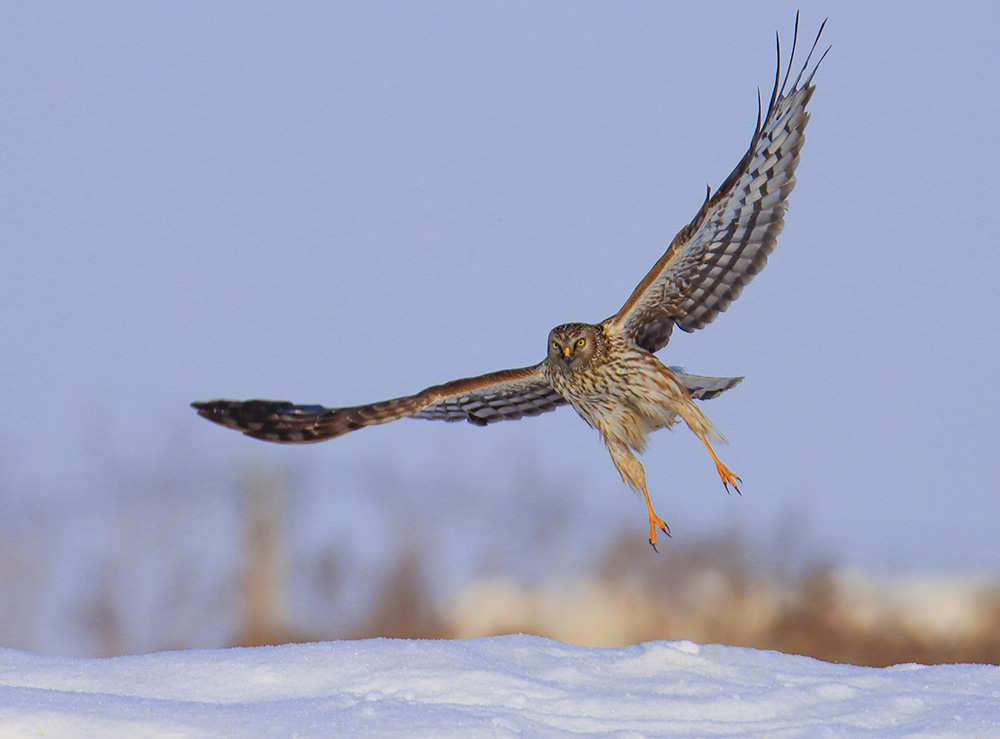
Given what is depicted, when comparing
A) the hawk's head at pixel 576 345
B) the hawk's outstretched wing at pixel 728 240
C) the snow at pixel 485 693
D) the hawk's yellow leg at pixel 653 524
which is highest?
the hawk's outstretched wing at pixel 728 240

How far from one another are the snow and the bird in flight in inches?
32.1

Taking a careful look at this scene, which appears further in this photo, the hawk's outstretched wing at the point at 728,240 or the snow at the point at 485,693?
the hawk's outstretched wing at the point at 728,240

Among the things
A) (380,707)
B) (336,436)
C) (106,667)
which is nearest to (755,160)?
(336,436)

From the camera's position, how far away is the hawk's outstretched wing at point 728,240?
18.9ft

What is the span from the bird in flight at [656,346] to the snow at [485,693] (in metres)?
0.82

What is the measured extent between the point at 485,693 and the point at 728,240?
9.49ft

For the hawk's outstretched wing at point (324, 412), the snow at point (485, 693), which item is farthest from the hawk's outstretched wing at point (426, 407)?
the snow at point (485, 693)

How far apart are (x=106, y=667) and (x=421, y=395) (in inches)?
83.3

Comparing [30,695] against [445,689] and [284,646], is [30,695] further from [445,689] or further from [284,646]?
[445,689]

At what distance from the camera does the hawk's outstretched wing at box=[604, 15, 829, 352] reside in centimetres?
575

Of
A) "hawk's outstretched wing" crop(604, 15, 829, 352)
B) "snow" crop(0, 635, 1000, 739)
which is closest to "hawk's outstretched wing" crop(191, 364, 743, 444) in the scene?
"hawk's outstretched wing" crop(604, 15, 829, 352)

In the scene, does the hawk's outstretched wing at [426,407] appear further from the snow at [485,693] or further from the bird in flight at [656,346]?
the snow at [485,693]

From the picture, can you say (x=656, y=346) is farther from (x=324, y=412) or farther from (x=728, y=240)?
(x=324, y=412)

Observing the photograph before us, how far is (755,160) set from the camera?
5.94 m
